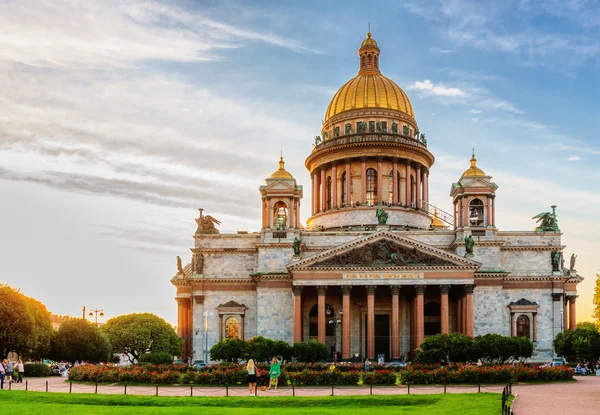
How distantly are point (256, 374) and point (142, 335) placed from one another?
46856mm

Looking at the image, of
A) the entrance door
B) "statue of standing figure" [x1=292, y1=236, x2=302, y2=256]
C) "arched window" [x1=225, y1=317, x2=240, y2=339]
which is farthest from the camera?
"arched window" [x1=225, y1=317, x2=240, y2=339]

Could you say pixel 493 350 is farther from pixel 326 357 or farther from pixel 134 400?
pixel 134 400

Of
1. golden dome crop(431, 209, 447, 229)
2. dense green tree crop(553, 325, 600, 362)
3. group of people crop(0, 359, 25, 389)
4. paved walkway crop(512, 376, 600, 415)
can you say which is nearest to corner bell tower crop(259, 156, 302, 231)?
golden dome crop(431, 209, 447, 229)

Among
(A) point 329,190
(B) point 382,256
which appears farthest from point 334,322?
(A) point 329,190

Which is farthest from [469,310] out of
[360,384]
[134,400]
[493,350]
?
[134,400]

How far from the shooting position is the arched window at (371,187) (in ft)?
281

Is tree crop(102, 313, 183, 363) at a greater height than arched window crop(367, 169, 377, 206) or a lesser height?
lesser

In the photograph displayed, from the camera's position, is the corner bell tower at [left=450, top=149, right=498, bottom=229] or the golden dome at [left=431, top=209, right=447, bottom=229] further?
the golden dome at [left=431, top=209, right=447, bottom=229]

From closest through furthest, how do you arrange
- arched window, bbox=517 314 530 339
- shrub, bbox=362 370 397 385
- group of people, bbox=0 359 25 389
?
1. shrub, bbox=362 370 397 385
2. group of people, bbox=0 359 25 389
3. arched window, bbox=517 314 530 339

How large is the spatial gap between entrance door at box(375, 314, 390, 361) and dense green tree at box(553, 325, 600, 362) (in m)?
15.7

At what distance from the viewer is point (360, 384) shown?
4688 centimetres

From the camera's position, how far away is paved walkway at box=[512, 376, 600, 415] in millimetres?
31472

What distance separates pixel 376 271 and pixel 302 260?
6.94 m

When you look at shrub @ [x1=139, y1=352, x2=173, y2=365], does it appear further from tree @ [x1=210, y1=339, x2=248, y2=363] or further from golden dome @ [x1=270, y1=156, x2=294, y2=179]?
golden dome @ [x1=270, y1=156, x2=294, y2=179]
